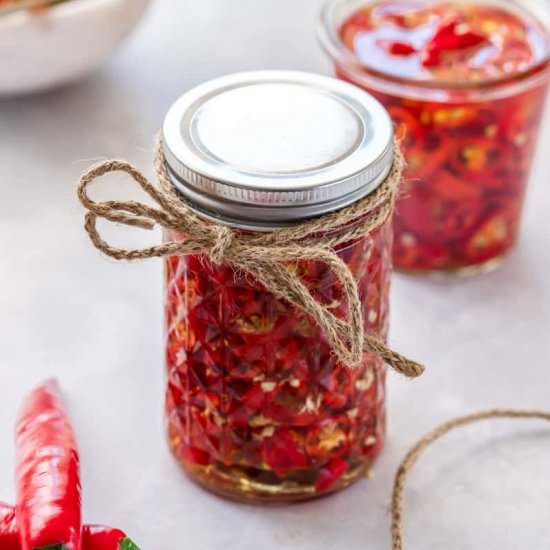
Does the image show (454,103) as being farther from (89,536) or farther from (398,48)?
(89,536)

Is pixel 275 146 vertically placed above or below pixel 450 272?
above

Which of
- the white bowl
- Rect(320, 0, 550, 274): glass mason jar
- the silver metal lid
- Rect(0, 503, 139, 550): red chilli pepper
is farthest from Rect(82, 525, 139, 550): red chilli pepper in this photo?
the white bowl

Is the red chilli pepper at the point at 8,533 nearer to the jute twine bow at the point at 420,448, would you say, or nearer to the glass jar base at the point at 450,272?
the jute twine bow at the point at 420,448

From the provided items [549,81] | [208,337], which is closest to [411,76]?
[549,81]

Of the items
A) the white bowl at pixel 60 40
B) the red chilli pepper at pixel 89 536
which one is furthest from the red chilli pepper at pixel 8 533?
the white bowl at pixel 60 40

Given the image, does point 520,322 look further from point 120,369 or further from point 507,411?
point 120,369

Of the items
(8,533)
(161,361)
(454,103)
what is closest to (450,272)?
(454,103)

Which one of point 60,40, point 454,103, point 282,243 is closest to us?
point 282,243

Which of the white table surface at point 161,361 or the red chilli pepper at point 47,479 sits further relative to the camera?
the white table surface at point 161,361
